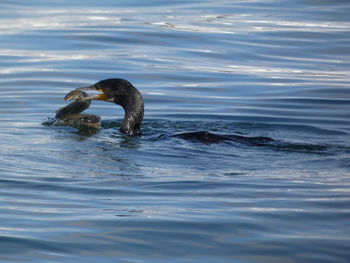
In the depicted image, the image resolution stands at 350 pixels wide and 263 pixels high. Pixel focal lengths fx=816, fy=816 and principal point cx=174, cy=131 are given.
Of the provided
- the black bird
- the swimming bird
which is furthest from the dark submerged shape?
the black bird

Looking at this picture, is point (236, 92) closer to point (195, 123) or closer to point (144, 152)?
point (195, 123)

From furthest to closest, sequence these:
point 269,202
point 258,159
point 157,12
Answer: point 157,12 → point 258,159 → point 269,202

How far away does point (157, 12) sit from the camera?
24.3 metres

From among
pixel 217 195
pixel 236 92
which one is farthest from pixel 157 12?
pixel 217 195

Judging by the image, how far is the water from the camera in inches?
263

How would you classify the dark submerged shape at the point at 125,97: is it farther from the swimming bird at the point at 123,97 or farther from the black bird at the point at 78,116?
the black bird at the point at 78,116

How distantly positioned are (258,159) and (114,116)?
4578 millimetres

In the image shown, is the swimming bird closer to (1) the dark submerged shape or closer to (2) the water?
(1) the dark submerged shape

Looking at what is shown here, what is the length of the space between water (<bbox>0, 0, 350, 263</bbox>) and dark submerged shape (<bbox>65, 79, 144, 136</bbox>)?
0.88 ft

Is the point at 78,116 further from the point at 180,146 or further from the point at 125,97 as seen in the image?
the point at 180,146

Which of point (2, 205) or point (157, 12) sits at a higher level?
point (157, 12)

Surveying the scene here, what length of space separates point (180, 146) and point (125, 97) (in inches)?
72.5

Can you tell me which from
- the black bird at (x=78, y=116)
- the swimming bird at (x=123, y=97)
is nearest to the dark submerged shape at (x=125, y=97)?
the swimming bird at (x=123, y=97)

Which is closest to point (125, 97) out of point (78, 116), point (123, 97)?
point (123, 97)
